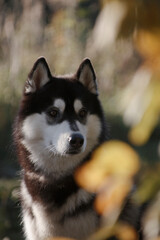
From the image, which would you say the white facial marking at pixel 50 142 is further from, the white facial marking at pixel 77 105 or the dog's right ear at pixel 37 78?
the dog's right ear at pixel 37 78

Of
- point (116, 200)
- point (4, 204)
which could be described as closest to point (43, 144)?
point (4, 204)

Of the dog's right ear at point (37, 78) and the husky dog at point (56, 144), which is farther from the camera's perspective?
the dog's right ear at point (37, 78)

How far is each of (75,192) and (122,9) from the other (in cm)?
220

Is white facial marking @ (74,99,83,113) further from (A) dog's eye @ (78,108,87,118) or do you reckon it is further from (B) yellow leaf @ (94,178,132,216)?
(B) yellow leaf @ (94,178,132,216)

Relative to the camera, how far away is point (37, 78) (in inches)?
119

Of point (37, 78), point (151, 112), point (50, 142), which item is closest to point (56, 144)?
point (50, 142)

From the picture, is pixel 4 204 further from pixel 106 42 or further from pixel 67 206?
pixel 106 42

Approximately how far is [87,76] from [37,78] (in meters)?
0.33

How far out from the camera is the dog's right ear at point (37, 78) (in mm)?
3018

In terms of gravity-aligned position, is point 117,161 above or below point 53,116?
above

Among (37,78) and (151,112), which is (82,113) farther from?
(151,112)

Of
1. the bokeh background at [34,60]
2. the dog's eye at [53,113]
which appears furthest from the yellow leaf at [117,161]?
the dog's eye at [53,113]

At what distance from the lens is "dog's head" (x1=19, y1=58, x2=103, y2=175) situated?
2.91m

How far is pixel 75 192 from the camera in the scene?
2.74 metres
